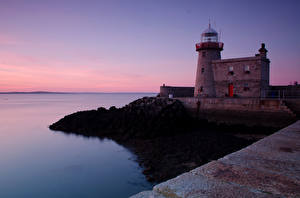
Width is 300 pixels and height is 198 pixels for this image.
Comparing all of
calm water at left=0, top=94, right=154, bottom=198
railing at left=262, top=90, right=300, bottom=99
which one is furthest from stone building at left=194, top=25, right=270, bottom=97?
calm water at left=0, top=94, right=154, bottom=198

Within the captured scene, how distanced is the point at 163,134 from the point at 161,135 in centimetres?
16

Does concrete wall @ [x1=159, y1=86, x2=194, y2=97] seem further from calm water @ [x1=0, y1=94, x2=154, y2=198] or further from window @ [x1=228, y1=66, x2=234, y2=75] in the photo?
calm water @ [x1=0, y1=94, x2=154, y2=198]

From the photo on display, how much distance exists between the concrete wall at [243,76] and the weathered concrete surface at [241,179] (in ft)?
48.4

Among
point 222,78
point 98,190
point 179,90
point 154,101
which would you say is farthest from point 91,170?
point 179,90

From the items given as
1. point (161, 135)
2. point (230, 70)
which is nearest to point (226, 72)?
point (230, 70)

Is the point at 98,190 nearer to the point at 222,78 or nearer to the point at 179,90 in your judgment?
the point at 222,78

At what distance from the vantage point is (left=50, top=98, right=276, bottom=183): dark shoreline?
802cm

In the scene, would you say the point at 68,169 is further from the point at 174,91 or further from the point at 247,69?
the point at 174,91

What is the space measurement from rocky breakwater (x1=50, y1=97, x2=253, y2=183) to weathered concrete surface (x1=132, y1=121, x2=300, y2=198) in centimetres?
547

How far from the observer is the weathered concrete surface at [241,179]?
1139mm

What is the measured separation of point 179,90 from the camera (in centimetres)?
2236

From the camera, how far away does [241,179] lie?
1.33 metres

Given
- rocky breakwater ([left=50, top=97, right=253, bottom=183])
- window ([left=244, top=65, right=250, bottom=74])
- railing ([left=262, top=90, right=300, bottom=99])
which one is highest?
window ([left=244, top=65, right=250, bottom=74])

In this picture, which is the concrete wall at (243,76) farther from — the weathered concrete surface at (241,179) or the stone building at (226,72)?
the weathered concrete surface at (241,179)
